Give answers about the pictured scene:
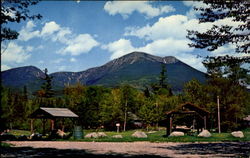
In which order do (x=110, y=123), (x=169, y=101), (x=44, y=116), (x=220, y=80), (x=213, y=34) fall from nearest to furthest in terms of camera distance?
(x=213, y=34) → (x=44, y=116) → (x=220, y=80) → (x=110, y=123) → (x=169, y=101)

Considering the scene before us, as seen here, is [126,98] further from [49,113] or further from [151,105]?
[49,113]

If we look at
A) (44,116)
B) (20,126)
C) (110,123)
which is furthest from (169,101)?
(44,116)

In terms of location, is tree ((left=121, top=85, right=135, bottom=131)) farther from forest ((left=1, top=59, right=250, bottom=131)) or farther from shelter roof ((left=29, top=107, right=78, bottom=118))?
shelter roof ((left=29, top=107, right=78, bottom=118))

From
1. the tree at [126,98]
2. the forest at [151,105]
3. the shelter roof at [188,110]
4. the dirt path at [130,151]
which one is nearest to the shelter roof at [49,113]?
the forest at [151,105]

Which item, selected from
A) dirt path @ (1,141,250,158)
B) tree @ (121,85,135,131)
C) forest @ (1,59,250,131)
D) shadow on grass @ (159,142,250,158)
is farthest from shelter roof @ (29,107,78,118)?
tree @ (121,85,135,131)

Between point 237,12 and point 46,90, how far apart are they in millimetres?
91664

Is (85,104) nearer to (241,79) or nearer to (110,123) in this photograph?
(110,123)

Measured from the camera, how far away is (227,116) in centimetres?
5003

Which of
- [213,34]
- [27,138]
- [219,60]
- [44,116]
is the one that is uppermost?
[213,34]

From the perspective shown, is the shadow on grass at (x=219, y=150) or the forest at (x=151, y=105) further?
the forest at (x=151, y=105)

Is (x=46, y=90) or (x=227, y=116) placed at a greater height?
(x=46, y=90)

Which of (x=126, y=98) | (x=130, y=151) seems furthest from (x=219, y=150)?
(x=126, y=98)

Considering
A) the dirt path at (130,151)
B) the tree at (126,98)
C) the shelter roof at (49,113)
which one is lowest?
the dirt path at (130,151)

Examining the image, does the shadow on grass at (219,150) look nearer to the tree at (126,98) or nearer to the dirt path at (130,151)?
the dirt path at (130,151)
